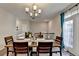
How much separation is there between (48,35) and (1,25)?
13.9ft

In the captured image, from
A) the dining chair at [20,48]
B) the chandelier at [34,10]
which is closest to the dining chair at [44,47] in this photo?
the dining chair at [20,48]

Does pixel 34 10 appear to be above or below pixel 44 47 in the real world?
above

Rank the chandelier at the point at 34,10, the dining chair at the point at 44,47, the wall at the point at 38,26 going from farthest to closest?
the wall at the point at 38,26 → the chandelier at the point at 34,10 → the dining chair at the point at 44,47

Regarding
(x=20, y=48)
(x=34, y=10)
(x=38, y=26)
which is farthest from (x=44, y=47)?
(x=38, y=26)

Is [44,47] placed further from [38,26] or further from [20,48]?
[38,26]

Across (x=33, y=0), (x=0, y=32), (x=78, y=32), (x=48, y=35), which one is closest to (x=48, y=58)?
(x=33, y=0)

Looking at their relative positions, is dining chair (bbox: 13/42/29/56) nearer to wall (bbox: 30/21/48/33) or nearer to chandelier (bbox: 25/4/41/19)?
chandelier (bbox: 25/4/41/19)

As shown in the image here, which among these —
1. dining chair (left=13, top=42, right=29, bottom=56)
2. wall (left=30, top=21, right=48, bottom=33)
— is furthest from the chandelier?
wall (left=30, top=21, right=48, bottom=33)

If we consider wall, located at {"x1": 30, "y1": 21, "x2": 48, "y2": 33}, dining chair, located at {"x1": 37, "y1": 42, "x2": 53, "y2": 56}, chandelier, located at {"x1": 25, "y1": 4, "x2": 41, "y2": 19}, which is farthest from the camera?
wall, located at {"x1": 30, "y1": 21, "x2": 48, "y2": 33}

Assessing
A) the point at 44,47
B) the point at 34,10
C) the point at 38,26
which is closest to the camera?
the point at 44,47

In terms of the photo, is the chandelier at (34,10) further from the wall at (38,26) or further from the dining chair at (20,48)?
the wall at (38,26)

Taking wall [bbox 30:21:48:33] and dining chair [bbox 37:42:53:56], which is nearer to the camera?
dining chair [bbox 37:42:53:56]

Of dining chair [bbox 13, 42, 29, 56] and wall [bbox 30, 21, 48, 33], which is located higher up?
wall [bbox 30, 21, 48, 33]

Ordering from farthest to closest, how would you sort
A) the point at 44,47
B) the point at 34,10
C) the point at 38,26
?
the point at 38,26
the point at 34,10
the point at 44,47
